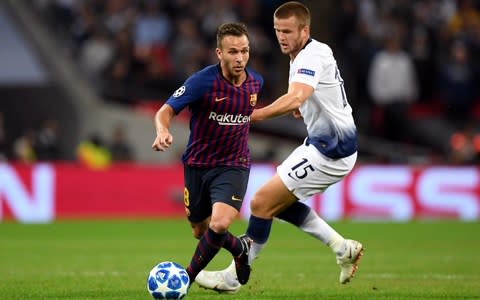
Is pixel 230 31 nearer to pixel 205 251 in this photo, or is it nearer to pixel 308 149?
pixel 308 149

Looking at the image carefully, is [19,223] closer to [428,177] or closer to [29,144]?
[29,144]

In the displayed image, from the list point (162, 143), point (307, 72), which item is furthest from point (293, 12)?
point (162, 143)

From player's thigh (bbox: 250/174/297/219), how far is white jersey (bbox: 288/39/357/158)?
47cm

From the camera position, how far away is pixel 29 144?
20562 mm

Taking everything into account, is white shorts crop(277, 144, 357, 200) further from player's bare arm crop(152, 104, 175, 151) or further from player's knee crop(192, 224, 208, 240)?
player's bare arm crop(152, 104, 175, 151)

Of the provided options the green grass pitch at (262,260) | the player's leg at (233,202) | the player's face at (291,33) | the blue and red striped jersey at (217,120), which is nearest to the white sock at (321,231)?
the green grass pitch at (262,260)

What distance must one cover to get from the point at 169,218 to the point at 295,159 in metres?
11.0

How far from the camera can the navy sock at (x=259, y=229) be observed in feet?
29.9

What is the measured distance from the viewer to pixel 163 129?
8.16 meters

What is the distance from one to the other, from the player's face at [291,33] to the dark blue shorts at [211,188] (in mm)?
1105

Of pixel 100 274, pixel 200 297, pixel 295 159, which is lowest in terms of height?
pixel 100 274

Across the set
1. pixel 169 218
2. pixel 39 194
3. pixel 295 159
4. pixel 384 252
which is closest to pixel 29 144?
pixel 39 194

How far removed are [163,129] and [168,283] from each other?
118 centimetres

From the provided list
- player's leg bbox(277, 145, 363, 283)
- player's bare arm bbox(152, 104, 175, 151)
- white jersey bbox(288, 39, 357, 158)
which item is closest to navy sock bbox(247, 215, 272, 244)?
player's leg bbox(277, 145, 363, 283)
